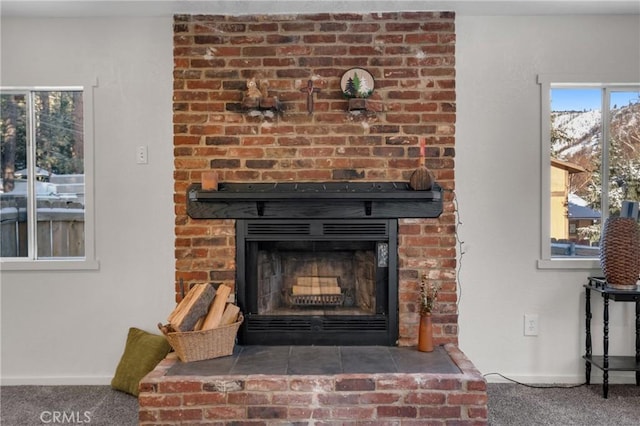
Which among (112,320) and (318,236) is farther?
(112,320)

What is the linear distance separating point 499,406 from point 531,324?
2.00 feet

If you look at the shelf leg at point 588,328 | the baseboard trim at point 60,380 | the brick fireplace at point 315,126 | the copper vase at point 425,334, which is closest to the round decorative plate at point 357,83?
the brick fireplace at point 315,126

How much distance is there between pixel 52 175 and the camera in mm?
3176

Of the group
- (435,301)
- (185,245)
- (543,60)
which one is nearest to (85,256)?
(185,245)

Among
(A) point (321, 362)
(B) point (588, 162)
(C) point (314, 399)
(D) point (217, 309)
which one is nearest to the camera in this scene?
(C) point (314, 399)

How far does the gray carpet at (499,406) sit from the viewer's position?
257cm

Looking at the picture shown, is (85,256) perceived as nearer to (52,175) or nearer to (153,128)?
(52,175)

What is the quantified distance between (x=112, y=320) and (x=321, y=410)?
1.54m

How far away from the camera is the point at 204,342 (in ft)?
8.53

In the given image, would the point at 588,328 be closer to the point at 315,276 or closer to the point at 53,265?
the point at 315,276

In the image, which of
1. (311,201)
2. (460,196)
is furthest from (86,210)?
(460,196)

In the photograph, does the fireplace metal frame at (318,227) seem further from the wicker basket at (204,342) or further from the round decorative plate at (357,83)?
the round decorative plate at (357,83)

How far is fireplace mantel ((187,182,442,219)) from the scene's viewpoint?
2.79 m

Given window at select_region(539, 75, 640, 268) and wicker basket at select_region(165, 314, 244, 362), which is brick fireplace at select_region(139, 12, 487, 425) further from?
window at select_region(539, 75, 640, 268)
